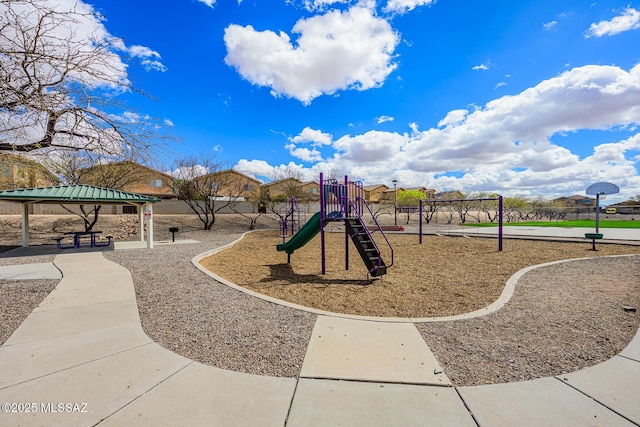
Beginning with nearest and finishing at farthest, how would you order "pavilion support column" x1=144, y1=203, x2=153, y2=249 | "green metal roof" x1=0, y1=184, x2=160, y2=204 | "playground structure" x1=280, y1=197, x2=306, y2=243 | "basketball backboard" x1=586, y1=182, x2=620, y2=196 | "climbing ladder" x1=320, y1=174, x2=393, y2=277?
"climbing ladder" x1=320, y1=174, x2=393, y2=277 → "green metal roof" x1=0, y1=184, x2=160, y2=204 → "pavilion support column" x1=144, y1=203, x2=153, y2=249 → "basketball backboard" x1=586, y1=182, x2=620, y2=196 → "playground structure" x1=280, y1=197, x2=306, y2=243

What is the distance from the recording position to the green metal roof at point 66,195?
10320mm

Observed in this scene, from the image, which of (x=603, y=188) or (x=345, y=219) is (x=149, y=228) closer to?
(x=345, y=219)

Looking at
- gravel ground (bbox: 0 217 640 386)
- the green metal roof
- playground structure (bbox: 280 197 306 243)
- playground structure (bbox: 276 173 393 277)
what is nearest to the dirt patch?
playground structure (bbox: 276 173 393 277)

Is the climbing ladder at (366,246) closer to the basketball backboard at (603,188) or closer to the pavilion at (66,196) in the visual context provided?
the pavilion at (66,196)

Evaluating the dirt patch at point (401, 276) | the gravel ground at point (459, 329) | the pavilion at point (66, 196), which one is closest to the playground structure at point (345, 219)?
the dirt patch at point (401, 276)

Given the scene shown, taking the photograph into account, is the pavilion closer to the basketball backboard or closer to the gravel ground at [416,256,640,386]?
the gravel ground at [416,256,640,386]

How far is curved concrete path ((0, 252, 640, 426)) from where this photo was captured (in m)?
2.12

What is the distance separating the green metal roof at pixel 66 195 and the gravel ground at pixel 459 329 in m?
6.10

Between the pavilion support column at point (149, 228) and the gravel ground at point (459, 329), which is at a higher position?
the pavilion support column at point (149, 228)

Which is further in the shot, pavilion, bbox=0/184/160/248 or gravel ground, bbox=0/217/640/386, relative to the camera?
pavilion, bbox=0/184/160/248

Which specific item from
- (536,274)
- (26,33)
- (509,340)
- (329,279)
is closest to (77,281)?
(26,33)

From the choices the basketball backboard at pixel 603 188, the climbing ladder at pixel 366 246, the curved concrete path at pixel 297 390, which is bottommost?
the curved concrete path at pixel 297 390

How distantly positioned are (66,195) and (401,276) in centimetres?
1264

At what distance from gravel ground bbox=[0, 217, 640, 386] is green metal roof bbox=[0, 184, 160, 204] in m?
6.10
